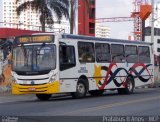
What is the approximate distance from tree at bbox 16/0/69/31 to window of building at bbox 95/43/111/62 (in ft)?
90.3

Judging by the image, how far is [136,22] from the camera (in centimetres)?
12825

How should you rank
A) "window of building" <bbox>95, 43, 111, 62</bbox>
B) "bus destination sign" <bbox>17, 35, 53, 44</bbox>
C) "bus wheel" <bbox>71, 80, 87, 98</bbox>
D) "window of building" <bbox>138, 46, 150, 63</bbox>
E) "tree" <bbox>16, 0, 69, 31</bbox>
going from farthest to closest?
"tree" <bbox>16, 0, 69, 31</bbox> < "window of building" <bbox>138, 46, 150, 63</bbox> < "window of building" <bbox>95, 43, 111, 62</bbox> < "bus wheel" <bbox>71, 80, 87, 98</bbox> < "bus destination sign" <bbox>17, 35, 53, 44</bbox>

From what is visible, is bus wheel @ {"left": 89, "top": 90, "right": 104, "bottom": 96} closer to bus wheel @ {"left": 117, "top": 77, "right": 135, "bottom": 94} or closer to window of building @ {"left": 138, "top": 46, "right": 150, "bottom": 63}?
bus wheel @ {"left": 117, "top": 77, "right": 135, "bottom": 94}

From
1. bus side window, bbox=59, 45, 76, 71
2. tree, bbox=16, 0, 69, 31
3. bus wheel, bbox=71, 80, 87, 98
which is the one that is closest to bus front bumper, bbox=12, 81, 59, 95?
bus side window, bbox=59, 45, 76, 71

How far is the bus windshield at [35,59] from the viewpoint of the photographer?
23031 millimetres

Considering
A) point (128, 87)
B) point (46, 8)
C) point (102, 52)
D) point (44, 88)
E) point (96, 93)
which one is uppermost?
point (46, 8)

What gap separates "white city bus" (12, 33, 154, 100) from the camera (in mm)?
23031

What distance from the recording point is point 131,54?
29234 mm

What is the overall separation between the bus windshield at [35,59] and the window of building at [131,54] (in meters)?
6.86

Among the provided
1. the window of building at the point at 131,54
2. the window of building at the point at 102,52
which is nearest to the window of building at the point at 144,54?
the window of building at the point at 131,54

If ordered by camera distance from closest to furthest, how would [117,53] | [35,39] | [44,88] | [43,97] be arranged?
[44,88]
[35,39]
[43,97]
[117,53]

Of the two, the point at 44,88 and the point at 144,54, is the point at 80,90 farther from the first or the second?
the point at 144,54

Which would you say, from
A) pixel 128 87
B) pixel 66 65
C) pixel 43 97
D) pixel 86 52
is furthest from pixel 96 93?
pixel 66 65

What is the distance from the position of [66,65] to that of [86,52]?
1916 millimetres
